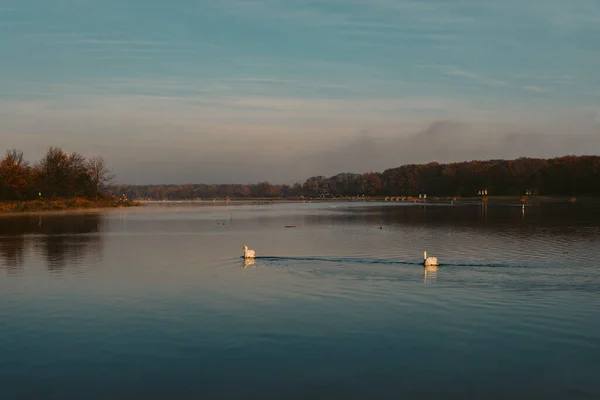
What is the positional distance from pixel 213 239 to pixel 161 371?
42550 millimetres

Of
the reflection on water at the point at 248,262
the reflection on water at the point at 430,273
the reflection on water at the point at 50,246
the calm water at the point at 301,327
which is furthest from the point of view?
the reflection on water at the point at 50,246

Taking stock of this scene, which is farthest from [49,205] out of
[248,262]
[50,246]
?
[248,262]

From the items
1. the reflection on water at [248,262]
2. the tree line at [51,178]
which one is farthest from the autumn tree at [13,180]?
the reflection on water at [248,262]

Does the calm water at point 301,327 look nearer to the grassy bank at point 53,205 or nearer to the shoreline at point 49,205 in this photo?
the shoreline at point 49,205

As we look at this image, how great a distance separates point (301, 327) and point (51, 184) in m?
136

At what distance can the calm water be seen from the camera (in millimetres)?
14531

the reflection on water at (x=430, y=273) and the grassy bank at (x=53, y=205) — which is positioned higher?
the grassy bank at (x=53, y=205)

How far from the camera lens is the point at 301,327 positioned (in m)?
20.4

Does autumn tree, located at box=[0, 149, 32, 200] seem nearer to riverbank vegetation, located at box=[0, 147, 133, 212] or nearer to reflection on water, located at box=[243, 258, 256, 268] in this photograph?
riverbank vegetation, located at box=[0, 147, 133, 212]

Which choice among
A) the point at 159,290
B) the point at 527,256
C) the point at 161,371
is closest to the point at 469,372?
the point at 161,371

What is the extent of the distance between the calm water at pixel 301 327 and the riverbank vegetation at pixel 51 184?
95.5 meters

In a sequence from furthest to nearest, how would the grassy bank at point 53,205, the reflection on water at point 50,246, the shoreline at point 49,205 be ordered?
the grassy bank at point 53,205, the shoreline at point 49,205, the reflection on water at point 50,246

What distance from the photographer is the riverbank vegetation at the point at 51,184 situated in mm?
126375

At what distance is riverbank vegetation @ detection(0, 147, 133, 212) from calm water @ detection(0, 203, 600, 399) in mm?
95452
